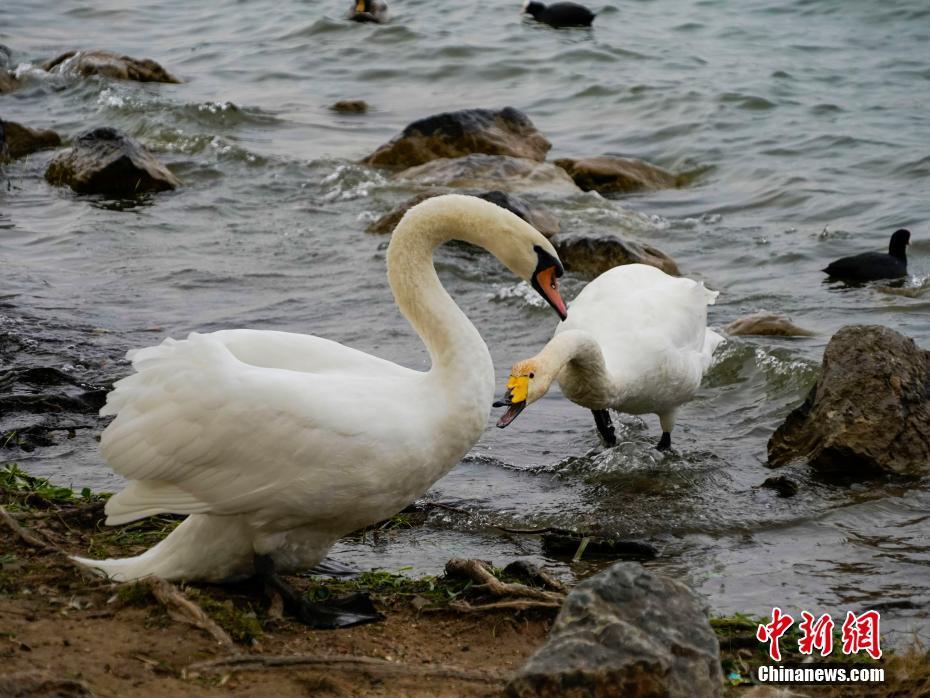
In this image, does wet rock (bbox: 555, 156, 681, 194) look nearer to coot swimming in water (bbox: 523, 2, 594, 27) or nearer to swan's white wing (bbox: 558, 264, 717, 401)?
swan's white wing (bbox: 558, 264, 717, 401)

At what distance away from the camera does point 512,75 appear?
20750 millimetres

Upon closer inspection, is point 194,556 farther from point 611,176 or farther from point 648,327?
point 611,176

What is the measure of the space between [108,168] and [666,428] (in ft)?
25.3

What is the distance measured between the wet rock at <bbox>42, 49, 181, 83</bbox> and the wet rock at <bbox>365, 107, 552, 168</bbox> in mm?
6043

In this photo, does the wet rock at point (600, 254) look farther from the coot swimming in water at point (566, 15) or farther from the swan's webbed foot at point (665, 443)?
the coot swimming in water at point (566, 15)

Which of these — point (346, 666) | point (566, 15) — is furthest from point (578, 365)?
point (566, 15)

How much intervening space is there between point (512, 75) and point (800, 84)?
4.46 meters

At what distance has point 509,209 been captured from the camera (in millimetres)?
11586

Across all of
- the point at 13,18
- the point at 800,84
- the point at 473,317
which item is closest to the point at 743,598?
the point at 473,317

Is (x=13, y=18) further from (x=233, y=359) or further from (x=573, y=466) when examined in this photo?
(x=233, y=359)

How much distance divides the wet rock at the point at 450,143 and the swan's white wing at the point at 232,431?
10.8 meters

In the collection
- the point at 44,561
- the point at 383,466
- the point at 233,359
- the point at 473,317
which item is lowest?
the point at 473,317

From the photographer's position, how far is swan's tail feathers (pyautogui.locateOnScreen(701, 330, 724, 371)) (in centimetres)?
876
